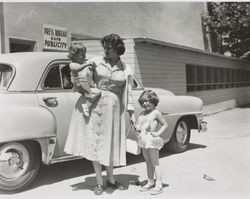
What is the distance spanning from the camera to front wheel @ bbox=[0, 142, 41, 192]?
4.34 m

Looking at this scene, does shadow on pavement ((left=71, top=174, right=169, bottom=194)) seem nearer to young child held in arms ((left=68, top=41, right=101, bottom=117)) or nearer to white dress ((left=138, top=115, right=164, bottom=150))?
white dress ((left=138, top=115, right=164, bottom=150))

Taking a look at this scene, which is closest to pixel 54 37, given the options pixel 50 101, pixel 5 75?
pixel 5 75

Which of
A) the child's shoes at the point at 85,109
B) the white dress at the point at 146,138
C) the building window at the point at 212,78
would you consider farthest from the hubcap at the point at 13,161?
the building window at the point at 212,78

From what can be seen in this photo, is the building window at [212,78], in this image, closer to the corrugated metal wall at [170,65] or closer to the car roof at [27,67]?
the corrugated metal wall at [170,65]

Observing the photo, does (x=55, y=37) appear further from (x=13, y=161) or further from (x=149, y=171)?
(x=149, y=171)

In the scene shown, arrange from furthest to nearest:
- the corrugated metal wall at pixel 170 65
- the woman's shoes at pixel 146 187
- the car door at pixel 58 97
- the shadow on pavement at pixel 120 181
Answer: the corrugated metal wall at pixel 170 65
the car door at pixel 58 97
the shadow on pavement at pixel 120 181
the woman's shoes at pixel 146 187

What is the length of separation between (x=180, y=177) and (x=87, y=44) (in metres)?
6.81

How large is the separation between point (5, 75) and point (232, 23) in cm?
1689

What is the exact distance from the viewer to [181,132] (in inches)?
273

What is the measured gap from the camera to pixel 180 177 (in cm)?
509

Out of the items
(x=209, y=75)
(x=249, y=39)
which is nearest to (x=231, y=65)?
(x=249, y=39)

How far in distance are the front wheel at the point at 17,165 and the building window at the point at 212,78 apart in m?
10.6

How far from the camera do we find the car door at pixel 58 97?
4.75 m

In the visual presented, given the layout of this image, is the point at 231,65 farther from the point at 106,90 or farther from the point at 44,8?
the point at 106,90
